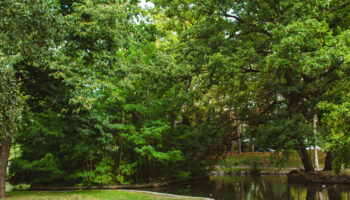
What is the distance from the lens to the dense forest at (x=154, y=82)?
9258 millimetres

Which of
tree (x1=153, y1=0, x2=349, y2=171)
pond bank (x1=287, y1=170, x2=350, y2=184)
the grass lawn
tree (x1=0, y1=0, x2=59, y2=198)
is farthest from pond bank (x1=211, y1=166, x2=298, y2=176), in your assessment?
tree (x1=0, y1=0, x2=59, y2=198)

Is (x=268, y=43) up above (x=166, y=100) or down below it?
above

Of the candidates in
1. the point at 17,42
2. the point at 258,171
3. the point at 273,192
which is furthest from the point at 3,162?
the point at 258,171

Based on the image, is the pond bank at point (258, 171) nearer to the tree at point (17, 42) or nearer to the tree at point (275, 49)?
the tree at point (275, 49)

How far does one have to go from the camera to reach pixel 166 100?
60.2 feet

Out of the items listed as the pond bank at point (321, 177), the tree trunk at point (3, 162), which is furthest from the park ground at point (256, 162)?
the tree trunk at point (3, 162)

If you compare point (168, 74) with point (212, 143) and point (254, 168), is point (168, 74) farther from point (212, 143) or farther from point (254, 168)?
point (254, 168)

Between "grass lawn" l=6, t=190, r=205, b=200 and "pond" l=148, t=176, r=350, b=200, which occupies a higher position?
"grass lawn" l=6, t=190, r=205, b=200

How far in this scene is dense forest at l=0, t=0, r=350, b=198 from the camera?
9258 millimetres

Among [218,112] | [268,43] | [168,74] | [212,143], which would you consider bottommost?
[212,143]

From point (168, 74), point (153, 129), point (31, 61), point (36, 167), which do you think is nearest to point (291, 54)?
point (168, 74)

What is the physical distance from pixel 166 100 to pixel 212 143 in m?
4.27

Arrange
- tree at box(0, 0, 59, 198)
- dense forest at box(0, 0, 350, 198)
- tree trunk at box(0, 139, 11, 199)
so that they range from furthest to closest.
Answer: tree trunk at box(0, 139, 11, 199), dense forest at box(0, 0, 350, 198), tree at box(0, 0, 59, 198)

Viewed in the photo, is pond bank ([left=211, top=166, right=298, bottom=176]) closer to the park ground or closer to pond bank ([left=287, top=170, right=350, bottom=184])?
the park ground
